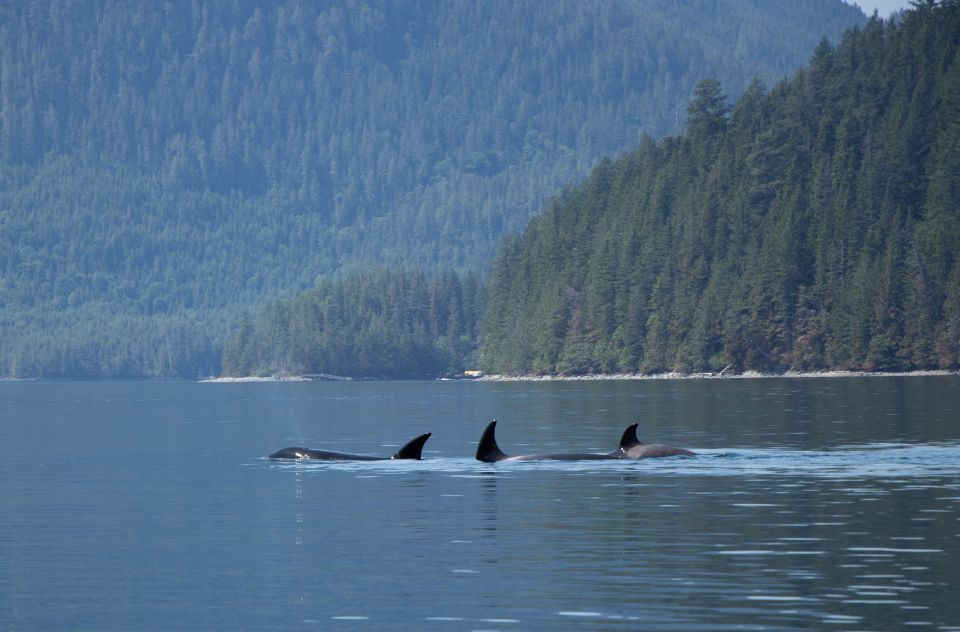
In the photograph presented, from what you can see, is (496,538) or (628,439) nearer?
(496,538)

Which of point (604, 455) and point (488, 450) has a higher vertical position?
point (488, 450)

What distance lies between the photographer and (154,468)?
71.1 m

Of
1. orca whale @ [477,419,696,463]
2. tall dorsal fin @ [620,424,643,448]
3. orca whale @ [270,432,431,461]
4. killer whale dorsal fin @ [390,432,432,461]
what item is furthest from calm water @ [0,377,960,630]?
tall dorsal fin @ [620,424,643,448]

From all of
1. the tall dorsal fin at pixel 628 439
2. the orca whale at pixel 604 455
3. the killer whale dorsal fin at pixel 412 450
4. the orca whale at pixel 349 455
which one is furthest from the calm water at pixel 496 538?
the tall dorsal fin at pixel 628 439

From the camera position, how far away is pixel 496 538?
42969 mm

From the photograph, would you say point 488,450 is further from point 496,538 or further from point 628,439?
point 496,538

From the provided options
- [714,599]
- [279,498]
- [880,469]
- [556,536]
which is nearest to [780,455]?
[880,469]

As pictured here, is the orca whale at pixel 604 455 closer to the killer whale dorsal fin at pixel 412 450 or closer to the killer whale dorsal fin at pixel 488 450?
the killer whale dorsal fin at pixel 488 450

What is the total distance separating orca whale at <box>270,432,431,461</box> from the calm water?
0.72m

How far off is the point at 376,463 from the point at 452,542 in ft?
85.0

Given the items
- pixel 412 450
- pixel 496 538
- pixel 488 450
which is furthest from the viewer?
pixel 412 450

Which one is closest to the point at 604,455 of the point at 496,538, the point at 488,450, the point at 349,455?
the point at 488,450

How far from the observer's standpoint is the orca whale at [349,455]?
68.8 meters

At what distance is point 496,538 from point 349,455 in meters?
27.7
